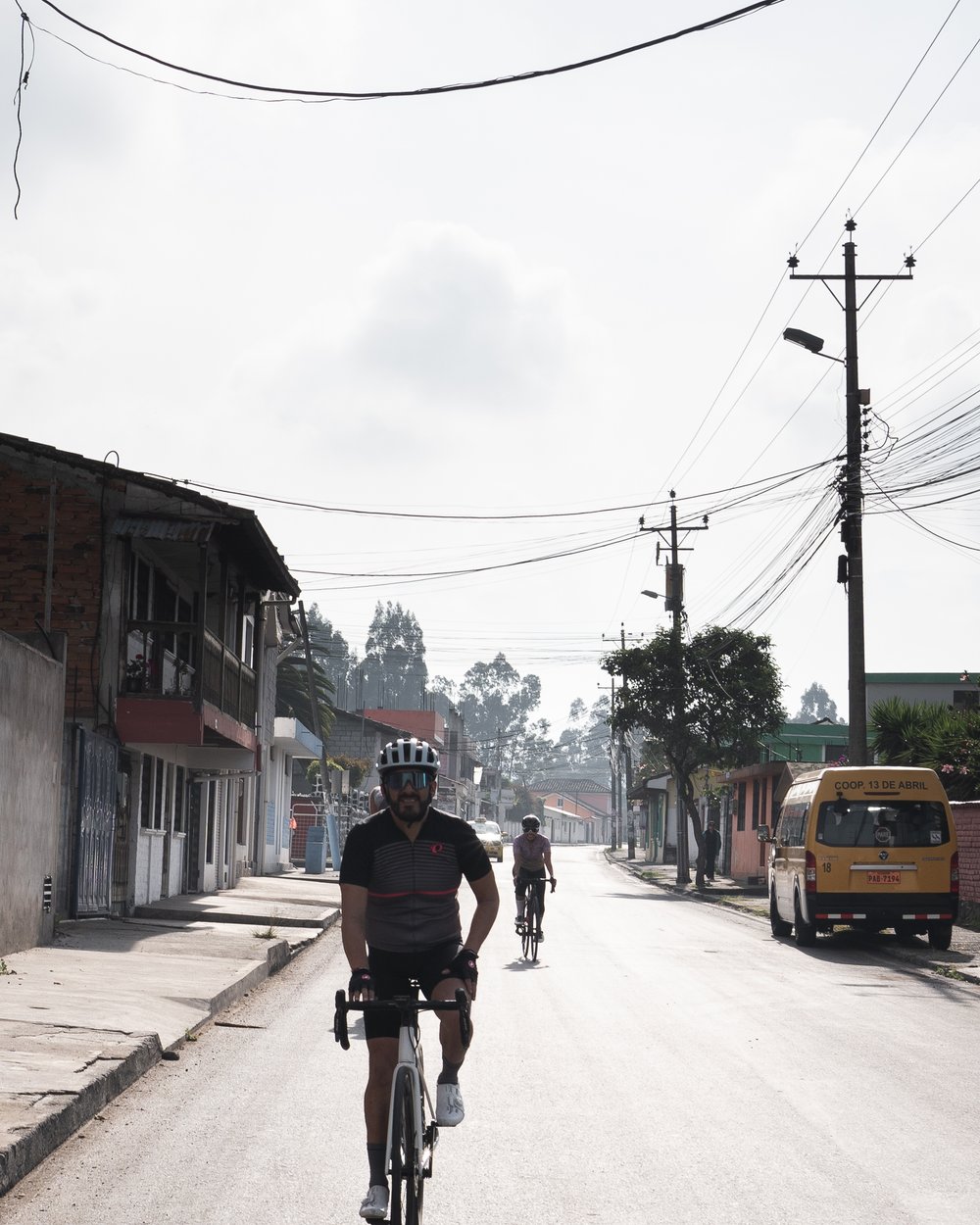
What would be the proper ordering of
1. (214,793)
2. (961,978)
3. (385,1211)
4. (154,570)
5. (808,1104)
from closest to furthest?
(385,1211) < (808,1104) < (961,978) < (154,570) < (214,793)

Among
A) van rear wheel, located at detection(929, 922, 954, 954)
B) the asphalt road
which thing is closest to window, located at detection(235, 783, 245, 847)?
van rear wheel, located at detection(929, 922, 954, 954)

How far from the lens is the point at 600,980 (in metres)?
16.3

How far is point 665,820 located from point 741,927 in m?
47.2

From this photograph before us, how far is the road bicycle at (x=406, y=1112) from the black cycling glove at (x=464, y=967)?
0.10 metres

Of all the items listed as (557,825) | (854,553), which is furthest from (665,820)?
(557,825)

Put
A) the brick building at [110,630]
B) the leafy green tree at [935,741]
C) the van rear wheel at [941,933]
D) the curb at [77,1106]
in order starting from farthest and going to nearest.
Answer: the leafy green tree at [935,741] → the brick building at [110,630] → the van rear wheel at [941,933] → the curb at [77,1106]

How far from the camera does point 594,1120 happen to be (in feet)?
27.5

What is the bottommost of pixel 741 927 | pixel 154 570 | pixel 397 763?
pixel 741 927

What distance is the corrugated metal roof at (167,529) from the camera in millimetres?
20891

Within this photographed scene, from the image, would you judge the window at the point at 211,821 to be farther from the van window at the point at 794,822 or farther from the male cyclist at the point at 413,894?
the male cyclist at the point at 413,894

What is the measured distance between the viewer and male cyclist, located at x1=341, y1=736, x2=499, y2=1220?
620 cm

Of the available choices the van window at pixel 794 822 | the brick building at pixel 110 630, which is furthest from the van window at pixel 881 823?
the brick building at pixel 110 630

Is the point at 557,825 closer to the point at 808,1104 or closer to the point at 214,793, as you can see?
the point at 214,793

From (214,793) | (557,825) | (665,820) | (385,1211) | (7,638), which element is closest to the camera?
(385,1211)
